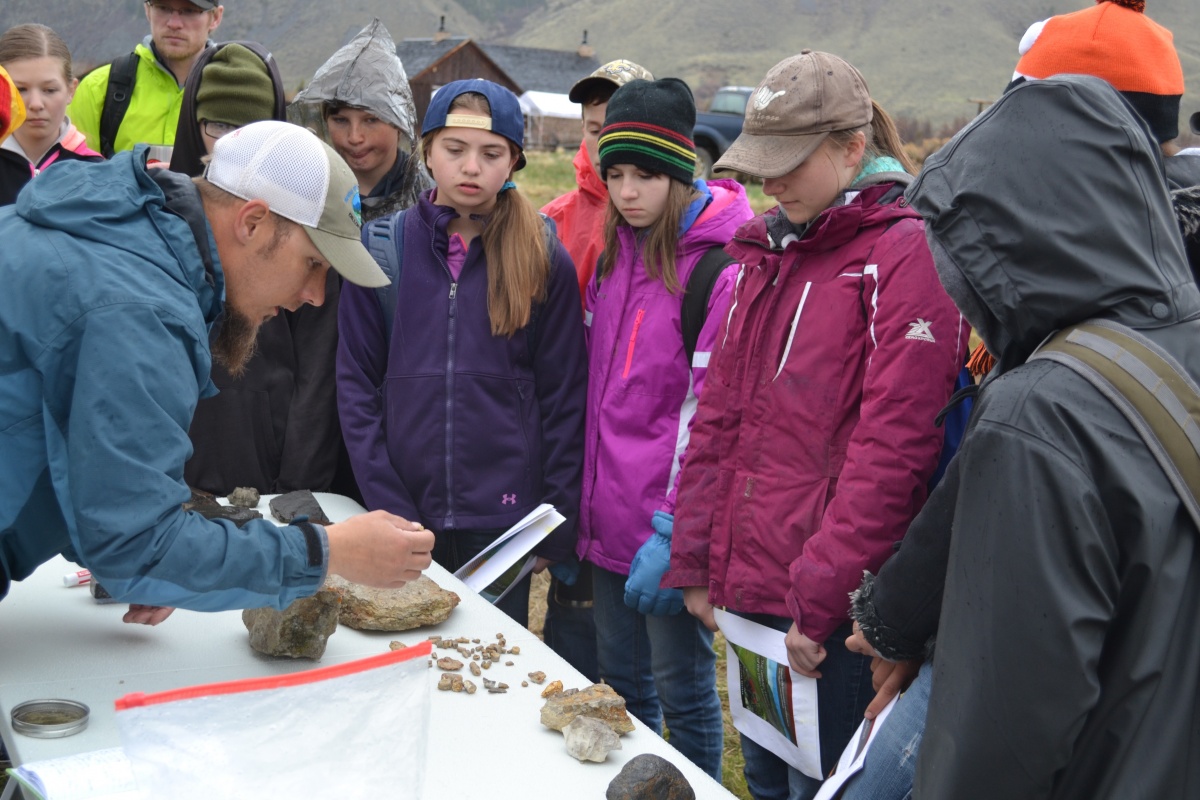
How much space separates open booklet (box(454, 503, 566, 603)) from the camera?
2.71 m

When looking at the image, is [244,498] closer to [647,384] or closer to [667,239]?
[647,384]

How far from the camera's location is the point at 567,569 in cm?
326

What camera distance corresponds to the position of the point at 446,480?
123 inches

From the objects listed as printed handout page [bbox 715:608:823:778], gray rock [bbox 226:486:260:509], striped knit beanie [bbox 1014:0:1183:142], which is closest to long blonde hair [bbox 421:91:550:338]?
gray rock [bbox 226:486:260:509]

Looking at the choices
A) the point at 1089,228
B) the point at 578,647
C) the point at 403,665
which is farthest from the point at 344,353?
the point at 1089,228

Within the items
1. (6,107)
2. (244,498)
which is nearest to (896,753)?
(244,498)

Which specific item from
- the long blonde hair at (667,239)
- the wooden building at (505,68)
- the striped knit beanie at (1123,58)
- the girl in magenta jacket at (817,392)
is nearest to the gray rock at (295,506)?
the girl in magenta jacket at (817,392)

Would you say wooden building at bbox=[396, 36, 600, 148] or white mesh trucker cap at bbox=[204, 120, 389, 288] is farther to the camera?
wooden building at bbox=[396, 36, 600, 148]

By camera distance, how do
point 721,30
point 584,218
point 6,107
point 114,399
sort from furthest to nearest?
point 721,30 → point 584,218 → point 6,107 → point 114,399

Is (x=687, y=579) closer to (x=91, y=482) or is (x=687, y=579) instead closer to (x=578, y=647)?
(x=578, y=647)

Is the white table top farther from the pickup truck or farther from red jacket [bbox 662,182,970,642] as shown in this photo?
the pickup truck

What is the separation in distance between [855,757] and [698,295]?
Answer: 4.63 ft

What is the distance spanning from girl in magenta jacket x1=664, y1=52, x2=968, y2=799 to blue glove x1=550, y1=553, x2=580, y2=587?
67 centimetres

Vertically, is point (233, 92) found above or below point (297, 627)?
above
